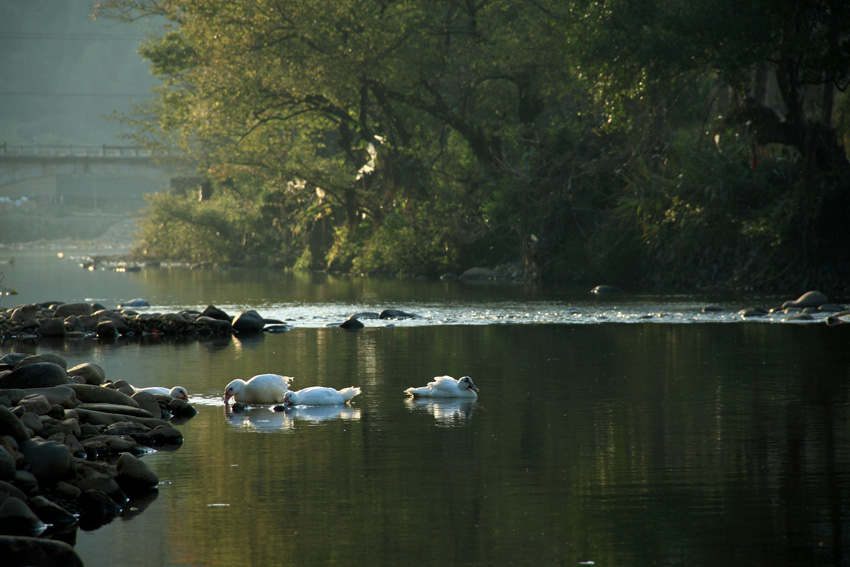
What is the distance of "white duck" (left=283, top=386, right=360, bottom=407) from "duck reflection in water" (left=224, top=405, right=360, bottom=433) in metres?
0.04

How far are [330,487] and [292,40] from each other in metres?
28.9

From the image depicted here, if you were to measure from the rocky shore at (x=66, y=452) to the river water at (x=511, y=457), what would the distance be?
0.22 metres

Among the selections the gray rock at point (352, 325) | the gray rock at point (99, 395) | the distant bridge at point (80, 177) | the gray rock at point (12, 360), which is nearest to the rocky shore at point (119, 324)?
the gray rock at point (352, 325)

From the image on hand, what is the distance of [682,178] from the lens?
27125 mm

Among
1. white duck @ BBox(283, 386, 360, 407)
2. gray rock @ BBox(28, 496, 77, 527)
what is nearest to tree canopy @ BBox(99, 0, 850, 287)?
white duck @ BBox(283, 386, 360, 407)

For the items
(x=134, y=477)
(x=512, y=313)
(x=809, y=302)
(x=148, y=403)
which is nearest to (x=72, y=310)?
(x=512, y=313)

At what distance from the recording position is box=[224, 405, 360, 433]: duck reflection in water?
927 cm

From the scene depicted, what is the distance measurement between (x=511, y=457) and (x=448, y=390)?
288 cm

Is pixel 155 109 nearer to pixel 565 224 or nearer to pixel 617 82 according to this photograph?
pixel 565 224

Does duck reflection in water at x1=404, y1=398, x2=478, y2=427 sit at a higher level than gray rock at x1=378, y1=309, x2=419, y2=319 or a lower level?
lower

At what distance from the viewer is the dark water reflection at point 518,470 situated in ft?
18.4

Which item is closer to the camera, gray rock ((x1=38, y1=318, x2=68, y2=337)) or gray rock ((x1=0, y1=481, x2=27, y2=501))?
gray rock ((x1=0, y1=481, x2=27, y2=501))

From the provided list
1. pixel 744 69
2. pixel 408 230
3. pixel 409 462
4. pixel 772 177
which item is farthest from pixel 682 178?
pixel 409 462

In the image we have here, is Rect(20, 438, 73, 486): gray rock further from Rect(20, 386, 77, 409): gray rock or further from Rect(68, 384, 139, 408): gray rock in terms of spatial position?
Rect(68, 384, 139, 408): gray rock
